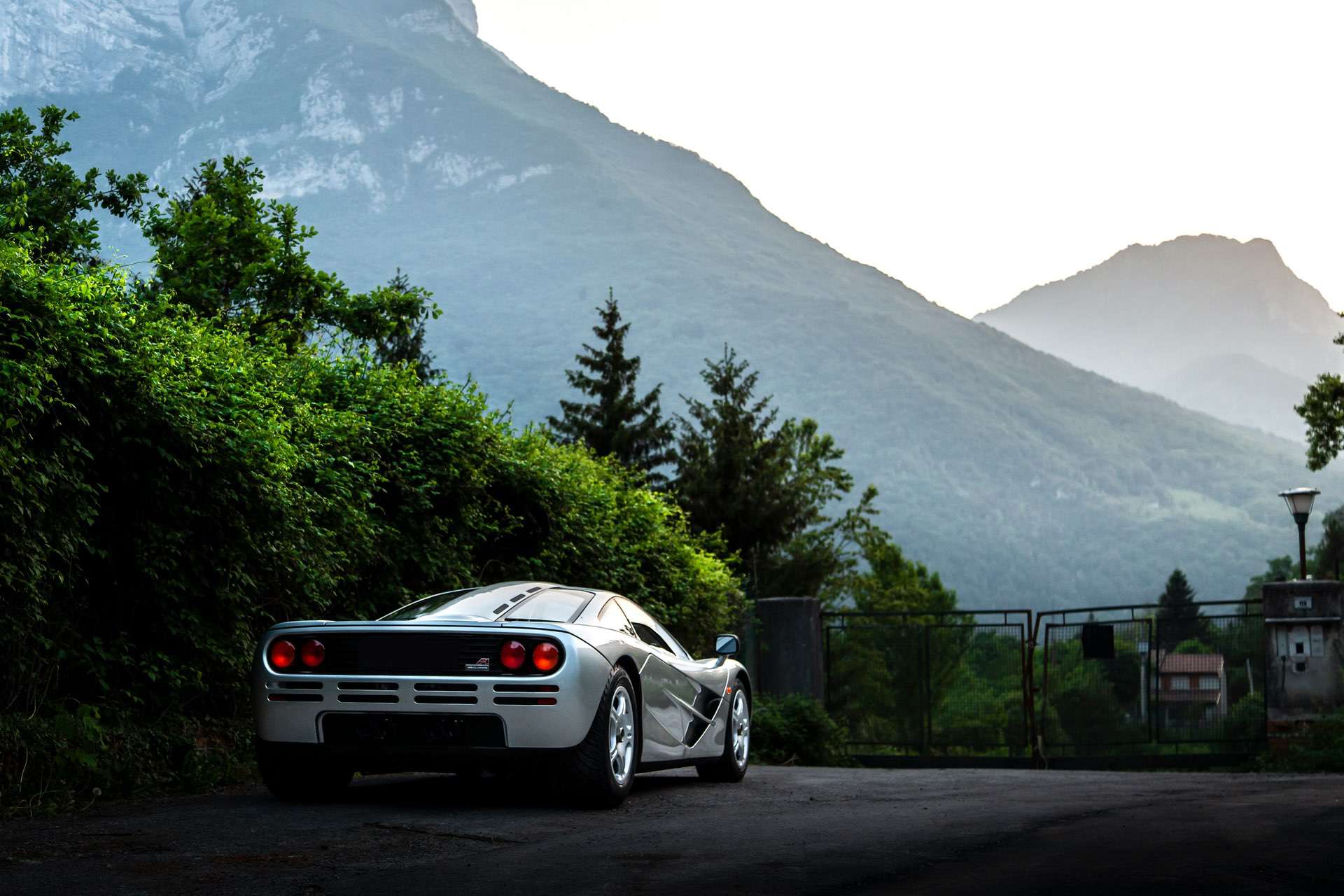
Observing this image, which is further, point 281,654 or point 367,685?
point 281,654

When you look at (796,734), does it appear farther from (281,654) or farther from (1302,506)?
(281,654)

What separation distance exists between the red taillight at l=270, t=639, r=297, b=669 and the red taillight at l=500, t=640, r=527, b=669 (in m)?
1.22

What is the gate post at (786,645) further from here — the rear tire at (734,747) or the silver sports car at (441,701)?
the silver sports car at (441,701)

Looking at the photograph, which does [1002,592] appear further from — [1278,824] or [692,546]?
[1278,824]

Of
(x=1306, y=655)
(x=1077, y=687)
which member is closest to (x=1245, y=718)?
(x=1306, y=655)

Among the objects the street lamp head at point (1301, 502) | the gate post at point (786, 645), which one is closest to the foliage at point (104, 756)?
the gate post at point (786, 645)

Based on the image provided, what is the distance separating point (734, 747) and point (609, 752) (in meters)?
2.92

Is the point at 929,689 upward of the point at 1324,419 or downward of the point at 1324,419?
downward

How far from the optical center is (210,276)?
24.0 metres

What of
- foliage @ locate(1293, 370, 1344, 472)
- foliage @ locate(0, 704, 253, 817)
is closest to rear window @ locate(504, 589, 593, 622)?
foliage @ locate(0, 704, 253, 817)

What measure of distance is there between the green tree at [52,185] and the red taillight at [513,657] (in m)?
15.4

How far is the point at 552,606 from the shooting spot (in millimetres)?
9031

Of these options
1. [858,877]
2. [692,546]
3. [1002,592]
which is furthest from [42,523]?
[1002,592]

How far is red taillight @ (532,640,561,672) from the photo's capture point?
7.96 metres
